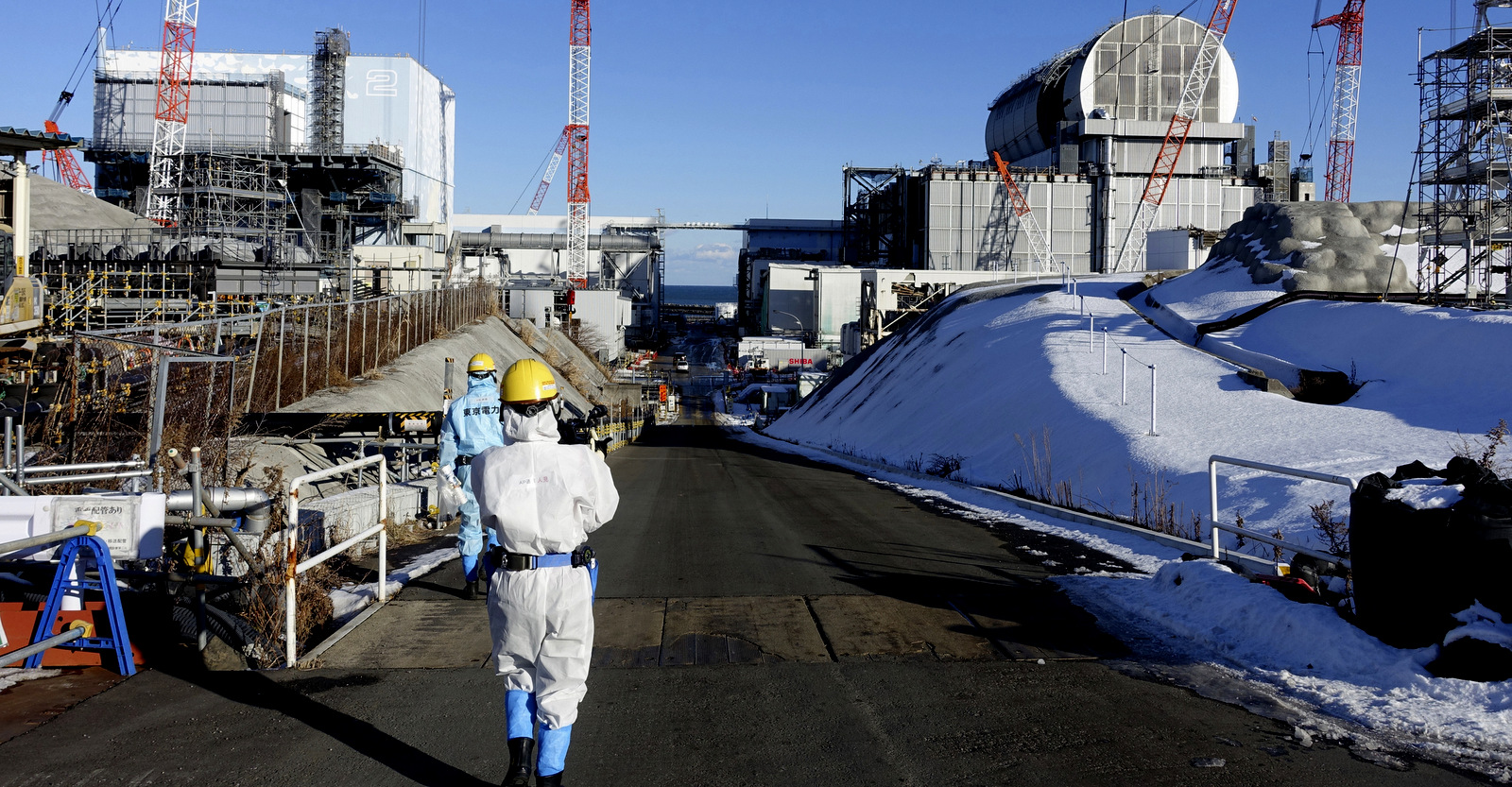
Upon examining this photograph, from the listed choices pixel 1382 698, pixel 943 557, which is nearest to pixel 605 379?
pixel 943 557

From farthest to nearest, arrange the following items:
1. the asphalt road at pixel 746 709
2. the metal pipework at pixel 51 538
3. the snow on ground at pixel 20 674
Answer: the snow on ground at pixel 20 674 < the metal pipework at pixel 51 538 < the asphalt road at pixel 746 709

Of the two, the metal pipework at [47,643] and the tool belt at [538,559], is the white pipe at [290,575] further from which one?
the tool belt at [538,559]

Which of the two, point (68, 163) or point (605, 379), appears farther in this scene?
point (68, 163)

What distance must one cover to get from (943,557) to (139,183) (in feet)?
254

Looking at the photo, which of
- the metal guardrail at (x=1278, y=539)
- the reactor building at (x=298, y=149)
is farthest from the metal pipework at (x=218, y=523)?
the reactor building at (x=298, y=149)

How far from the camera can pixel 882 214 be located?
88.8 meters

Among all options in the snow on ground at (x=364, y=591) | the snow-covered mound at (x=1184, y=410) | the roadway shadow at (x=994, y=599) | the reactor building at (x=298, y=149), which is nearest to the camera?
the roadway shadow at (x=994, y=599)

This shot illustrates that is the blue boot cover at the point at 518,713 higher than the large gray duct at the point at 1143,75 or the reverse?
the reverse

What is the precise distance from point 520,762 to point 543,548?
988 mm

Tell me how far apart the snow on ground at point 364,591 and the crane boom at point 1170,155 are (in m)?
67.6

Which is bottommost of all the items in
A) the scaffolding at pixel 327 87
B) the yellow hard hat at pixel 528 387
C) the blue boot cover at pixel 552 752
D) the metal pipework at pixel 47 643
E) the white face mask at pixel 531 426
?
the blue boot cover at pixel 552 752

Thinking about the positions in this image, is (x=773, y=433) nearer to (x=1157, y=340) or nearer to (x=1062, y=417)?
(x=1157, y=340)

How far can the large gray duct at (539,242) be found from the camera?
312 feet

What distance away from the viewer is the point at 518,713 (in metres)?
4.53
